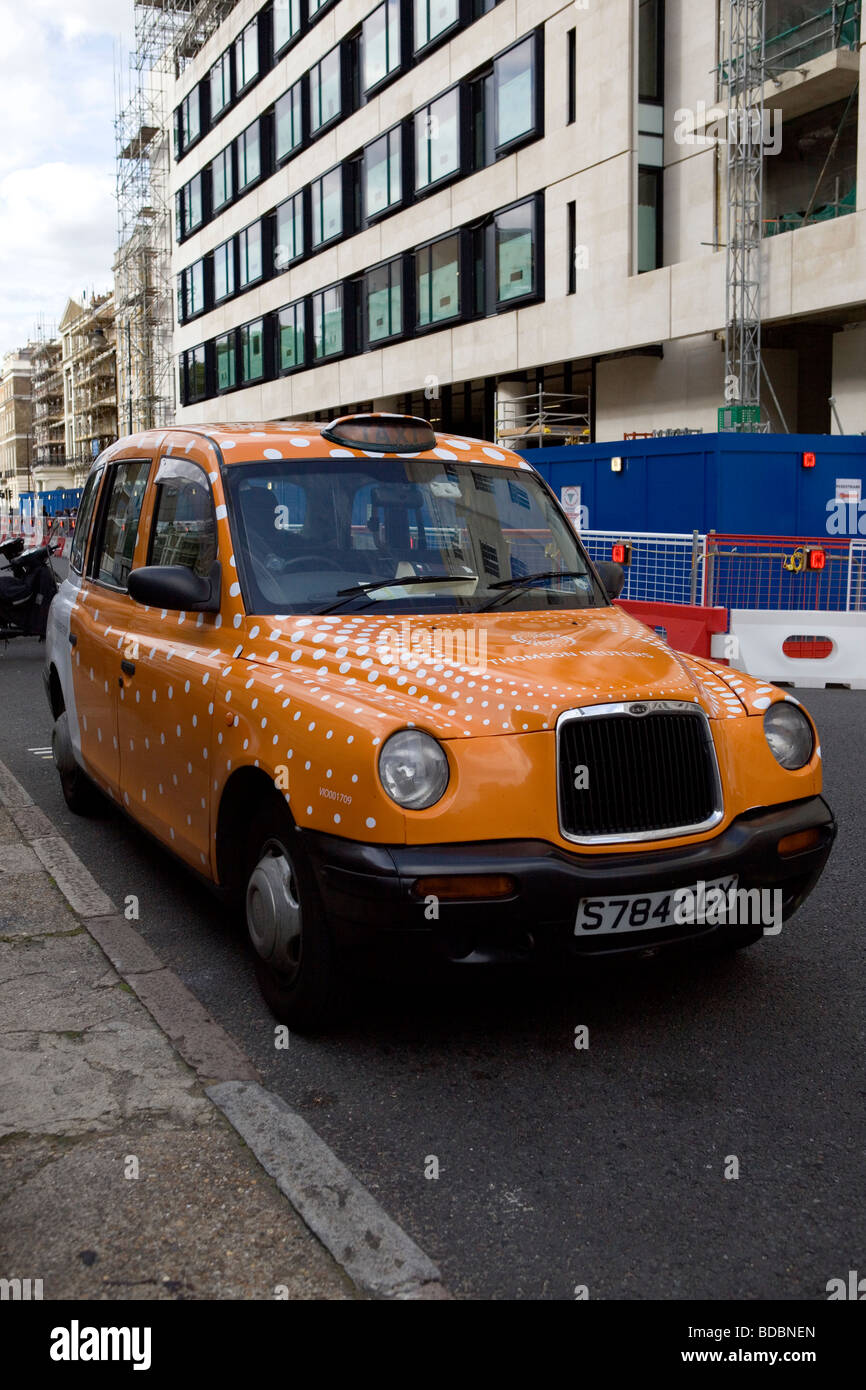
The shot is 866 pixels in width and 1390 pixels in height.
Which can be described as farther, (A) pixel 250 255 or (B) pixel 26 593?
(A) pixel 250 255

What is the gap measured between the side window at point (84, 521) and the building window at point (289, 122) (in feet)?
118

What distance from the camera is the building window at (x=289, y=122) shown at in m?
39.2

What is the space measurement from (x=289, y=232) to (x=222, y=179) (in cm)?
810

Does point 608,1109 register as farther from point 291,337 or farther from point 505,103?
point 291,337

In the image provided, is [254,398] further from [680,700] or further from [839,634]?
[680,700]

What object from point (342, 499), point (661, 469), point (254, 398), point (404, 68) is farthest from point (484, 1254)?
point (254, 398)

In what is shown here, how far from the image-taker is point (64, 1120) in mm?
3312

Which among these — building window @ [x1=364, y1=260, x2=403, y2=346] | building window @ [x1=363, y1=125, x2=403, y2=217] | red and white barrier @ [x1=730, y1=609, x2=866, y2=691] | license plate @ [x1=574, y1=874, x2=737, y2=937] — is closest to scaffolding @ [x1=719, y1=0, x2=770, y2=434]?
red and white barrier @ [x1=730, y1=609, x2=866, y2=691]

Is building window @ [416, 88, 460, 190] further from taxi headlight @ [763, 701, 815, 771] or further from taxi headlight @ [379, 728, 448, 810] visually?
taxi headlight @ [379, 728, 448, 810]

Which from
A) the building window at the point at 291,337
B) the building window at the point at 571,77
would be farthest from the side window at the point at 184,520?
the building window at the point at 291,337

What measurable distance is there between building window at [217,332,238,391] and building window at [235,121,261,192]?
5.20 m

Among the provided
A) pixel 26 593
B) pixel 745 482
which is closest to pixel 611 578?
pixel 26 593

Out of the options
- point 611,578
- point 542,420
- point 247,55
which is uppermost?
point 247,55

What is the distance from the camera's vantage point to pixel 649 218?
81.2 ft
